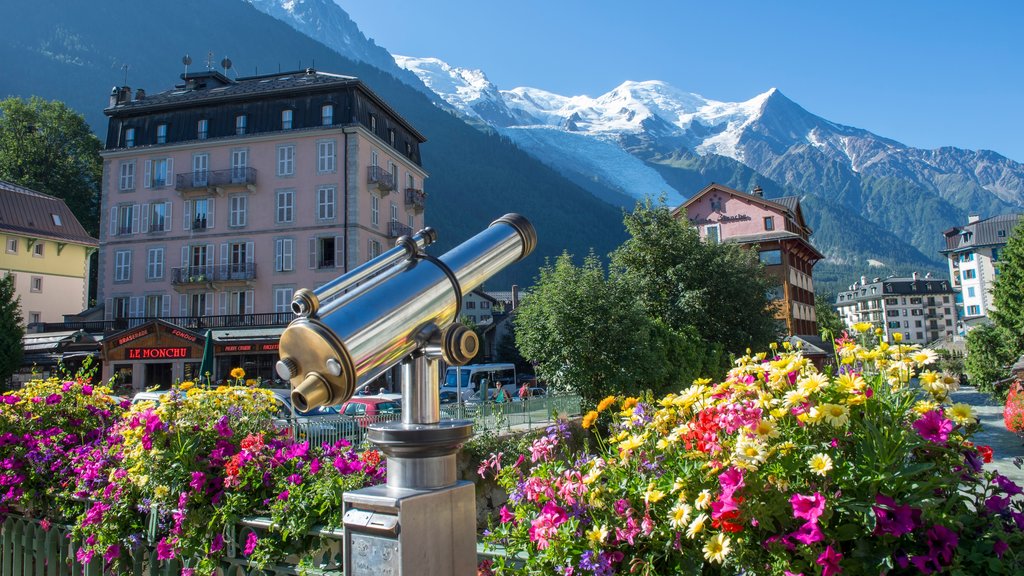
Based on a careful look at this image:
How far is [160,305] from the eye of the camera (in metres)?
42.0

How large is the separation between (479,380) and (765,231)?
78.2 ft

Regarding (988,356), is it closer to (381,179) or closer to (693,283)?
(693,283)

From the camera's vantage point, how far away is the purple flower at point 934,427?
1963mm

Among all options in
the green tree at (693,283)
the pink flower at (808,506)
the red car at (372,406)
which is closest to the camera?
the pink flower at (808,506)

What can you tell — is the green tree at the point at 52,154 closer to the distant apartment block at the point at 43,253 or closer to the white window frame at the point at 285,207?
the distant apartment block at the point at 43,253

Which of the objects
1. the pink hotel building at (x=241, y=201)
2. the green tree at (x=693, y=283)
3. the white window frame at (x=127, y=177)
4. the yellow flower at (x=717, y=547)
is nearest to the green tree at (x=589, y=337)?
the green tree at (x=693, y=283)

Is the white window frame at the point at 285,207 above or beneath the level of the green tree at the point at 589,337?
above

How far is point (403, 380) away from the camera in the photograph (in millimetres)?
2531

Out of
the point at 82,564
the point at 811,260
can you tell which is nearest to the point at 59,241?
the point at 82,564

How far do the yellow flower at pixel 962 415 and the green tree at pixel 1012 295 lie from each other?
42199 mm

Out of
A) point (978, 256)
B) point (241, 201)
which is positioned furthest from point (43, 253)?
point (978, 256)

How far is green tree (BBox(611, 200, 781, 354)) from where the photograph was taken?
2869 centimetres

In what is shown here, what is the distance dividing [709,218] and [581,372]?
1248 inches

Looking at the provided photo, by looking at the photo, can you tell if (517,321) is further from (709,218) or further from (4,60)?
(4,60)
